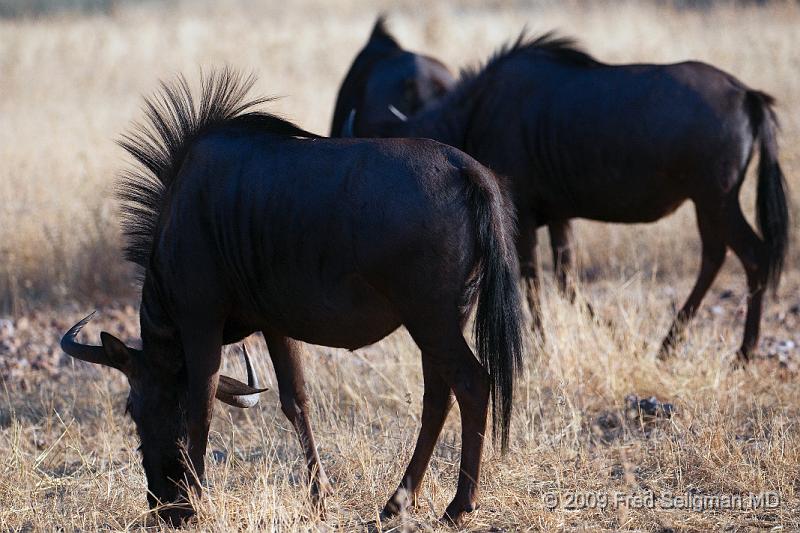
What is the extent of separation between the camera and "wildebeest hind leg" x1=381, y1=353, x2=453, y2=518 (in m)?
4.27

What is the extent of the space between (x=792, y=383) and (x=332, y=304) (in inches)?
131

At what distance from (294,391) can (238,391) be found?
272 mm

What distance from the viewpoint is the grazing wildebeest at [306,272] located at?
3.98 meters

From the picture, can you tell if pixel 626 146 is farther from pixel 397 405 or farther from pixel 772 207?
pixel 397 405

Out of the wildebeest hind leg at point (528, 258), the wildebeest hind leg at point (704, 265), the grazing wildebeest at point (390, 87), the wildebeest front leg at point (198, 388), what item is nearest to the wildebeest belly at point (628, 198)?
the wildebeest hind leg at point (704, 265)

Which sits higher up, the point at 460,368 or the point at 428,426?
the point at 460,368

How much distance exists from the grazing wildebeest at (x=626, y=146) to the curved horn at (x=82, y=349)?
343cm

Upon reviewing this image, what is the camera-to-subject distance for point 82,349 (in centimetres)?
453

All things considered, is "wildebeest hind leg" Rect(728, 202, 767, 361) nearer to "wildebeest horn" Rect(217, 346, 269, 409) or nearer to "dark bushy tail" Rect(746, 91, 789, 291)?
"dark bushy tail" Rect(746, 91, 789, 291)

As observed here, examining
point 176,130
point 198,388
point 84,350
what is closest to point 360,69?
point 176,130

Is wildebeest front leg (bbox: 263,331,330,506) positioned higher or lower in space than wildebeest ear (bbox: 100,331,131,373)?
lower

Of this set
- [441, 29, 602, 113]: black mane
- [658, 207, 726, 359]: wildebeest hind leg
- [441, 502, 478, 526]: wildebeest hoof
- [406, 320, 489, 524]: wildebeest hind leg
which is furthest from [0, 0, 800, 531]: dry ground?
[441, 29, 602, 113]: black mane

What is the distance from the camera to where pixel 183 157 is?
4.67m

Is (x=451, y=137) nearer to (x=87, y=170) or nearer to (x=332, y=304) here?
(x=332, y=304)
